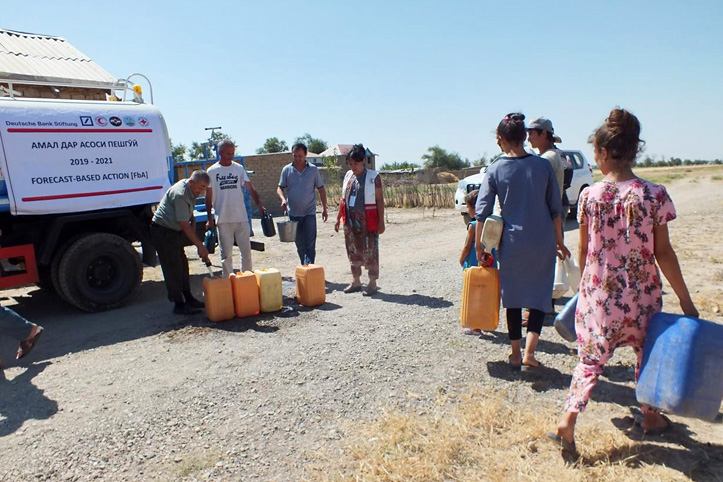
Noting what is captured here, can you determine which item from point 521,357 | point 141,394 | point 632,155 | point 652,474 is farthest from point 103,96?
point 652,474

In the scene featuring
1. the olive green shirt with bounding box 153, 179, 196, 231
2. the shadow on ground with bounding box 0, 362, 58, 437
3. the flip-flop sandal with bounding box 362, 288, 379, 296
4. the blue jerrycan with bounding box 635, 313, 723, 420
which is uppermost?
the olive green shirt with bounding box 153, 179, 196, 231

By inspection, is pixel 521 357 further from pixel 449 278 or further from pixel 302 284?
pixel 449 278

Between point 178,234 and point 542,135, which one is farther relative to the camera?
point 178,234

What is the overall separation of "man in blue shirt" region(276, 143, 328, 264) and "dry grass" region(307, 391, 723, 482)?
4.16 m

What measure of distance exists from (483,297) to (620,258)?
1.37 m

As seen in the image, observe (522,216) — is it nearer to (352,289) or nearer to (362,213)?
(362,213)

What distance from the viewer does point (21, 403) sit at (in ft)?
13.3

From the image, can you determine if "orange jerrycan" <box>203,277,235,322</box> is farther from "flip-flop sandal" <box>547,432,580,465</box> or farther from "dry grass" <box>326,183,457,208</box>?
"dry grass" <box>326,183,457,208</box>

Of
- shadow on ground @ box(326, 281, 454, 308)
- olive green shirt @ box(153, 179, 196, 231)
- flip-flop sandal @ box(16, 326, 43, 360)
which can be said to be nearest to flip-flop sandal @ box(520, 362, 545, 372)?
shadow on ground @ box(326, 281, 454, 308)

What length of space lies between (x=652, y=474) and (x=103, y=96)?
8.33 meters

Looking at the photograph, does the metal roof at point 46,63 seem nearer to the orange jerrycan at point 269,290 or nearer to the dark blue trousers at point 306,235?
the dark blue trousers at point 306,235

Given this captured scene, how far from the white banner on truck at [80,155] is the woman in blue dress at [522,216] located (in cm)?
476

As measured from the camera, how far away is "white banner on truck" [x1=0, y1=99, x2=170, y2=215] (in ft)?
19.6

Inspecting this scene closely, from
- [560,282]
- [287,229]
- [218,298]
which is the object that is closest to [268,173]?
[287,229]
